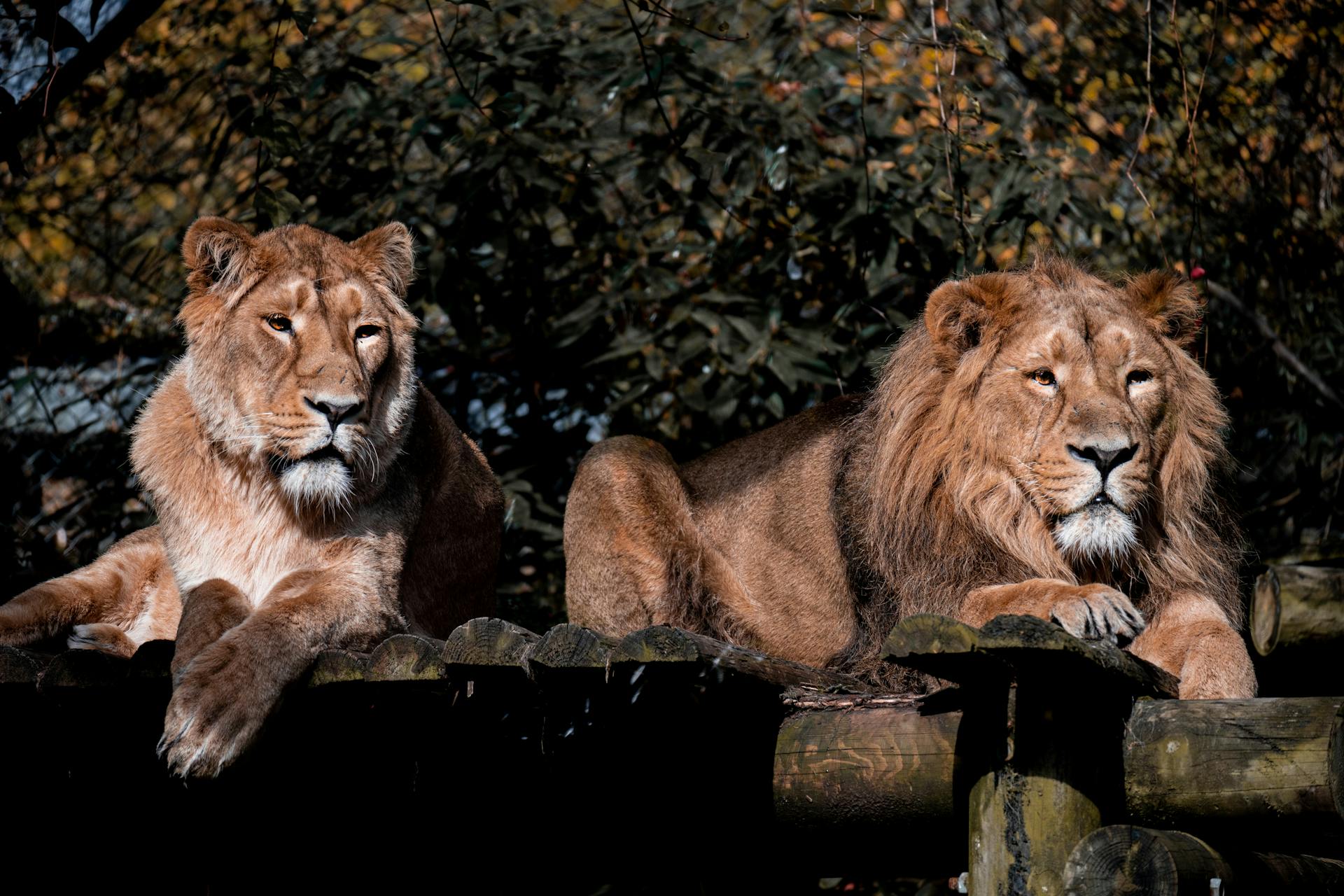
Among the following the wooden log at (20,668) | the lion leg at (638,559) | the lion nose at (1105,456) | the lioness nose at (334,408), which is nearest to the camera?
the wooden log at (20,668)

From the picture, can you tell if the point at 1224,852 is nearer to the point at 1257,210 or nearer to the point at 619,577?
the point at 619,577

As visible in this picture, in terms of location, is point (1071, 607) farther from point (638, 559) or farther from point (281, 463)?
point (281, 463)

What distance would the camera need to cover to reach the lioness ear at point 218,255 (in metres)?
3.98

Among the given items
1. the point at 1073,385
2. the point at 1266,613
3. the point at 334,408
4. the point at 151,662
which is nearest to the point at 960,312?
the point at 1073,385

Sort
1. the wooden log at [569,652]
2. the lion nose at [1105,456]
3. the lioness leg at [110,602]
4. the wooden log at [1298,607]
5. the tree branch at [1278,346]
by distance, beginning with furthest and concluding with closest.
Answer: the tree branch at [1278,346] → the lioness leg at [110,602] → the lion nose at [1105,456] → the wooden log at [569,652] → the wooden log at [1298,607]

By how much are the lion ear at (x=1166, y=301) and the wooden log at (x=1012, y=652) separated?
57.4 inches

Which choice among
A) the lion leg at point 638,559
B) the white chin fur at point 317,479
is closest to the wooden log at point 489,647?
the white chin fur at point 317,479

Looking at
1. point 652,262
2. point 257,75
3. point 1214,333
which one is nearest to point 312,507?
point 652,262

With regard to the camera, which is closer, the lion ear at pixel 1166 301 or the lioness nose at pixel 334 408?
the lioness nose at pixel 334 408

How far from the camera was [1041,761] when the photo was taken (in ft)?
9.57

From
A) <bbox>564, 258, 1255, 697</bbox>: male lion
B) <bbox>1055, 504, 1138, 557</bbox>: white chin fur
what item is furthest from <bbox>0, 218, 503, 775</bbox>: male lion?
<bbox>1055, 504, 1138, 557</bbox>: white chin fur

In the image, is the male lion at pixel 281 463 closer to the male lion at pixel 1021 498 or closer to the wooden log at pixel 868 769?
the male lion at pixel 1021 498

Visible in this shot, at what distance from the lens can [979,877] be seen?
2988 millimetres

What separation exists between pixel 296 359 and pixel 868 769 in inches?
71.8
